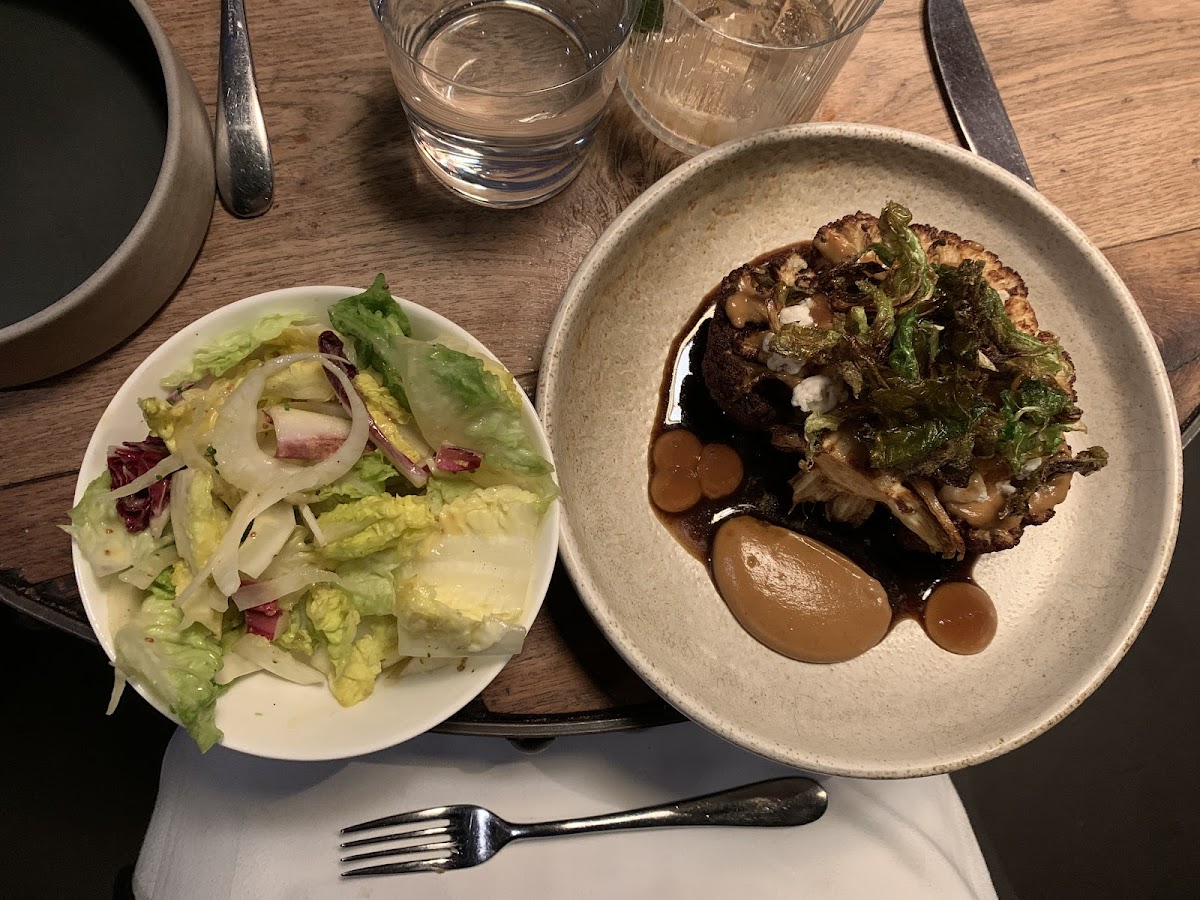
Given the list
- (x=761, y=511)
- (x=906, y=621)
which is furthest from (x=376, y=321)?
(x=906, y=621)

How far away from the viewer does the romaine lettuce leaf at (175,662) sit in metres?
1.14

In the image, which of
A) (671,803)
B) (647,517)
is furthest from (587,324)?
(671,803)

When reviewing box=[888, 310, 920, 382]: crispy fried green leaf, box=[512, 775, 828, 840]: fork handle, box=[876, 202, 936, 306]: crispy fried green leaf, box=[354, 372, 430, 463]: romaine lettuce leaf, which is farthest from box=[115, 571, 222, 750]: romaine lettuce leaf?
box=[876, 202, 936, 306]: crispy fried green leaf

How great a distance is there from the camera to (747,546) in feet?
5.58

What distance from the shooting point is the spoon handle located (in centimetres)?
159

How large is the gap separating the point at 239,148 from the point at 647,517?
1122 millimetres

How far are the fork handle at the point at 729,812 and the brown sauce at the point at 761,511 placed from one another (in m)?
0.44

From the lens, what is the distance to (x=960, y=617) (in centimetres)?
171

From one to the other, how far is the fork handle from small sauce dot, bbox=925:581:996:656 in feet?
1.42

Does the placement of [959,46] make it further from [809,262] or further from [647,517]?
[647,517]

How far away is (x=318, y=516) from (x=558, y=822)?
0.87 metres

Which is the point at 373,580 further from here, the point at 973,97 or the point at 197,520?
the point at 973,97

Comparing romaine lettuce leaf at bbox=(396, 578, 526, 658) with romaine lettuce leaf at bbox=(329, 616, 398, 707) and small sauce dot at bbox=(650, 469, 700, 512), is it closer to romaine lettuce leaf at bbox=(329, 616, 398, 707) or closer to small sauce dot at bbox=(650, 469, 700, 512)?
romaine lettuce leaf at bbox=(329, 616, 398, 707)

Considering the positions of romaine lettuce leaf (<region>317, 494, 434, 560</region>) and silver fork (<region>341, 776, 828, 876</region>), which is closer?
romaine lettuce leaf (<region>317, 494, 434, 560</region>)
